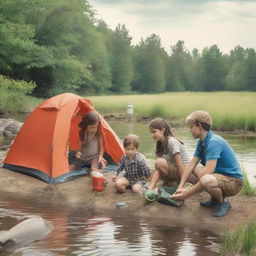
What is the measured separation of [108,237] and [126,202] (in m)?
1.42

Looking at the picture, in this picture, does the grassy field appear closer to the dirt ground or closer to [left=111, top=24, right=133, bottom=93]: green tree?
the dirt ground

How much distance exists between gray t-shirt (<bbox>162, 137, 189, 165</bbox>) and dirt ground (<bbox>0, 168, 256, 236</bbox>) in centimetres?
57

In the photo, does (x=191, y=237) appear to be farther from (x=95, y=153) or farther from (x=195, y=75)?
(x=195, y=75)

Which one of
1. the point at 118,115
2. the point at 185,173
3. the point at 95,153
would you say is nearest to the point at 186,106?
the point at 118,115

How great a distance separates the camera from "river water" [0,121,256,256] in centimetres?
623

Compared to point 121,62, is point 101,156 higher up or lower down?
lower down

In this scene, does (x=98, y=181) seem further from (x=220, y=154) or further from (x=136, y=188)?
(x=220, y=154)

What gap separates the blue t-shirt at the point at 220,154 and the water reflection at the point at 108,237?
97 cm

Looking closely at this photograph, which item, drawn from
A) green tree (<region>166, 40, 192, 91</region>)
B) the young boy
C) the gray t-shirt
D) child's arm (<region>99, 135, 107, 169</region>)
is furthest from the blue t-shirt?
green tree (<region>166, 40, 192, 91</region>)

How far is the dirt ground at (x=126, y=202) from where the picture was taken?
24.2ft

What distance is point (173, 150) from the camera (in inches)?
319

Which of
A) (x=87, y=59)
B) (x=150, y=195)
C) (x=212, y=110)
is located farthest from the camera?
(x=87, y=59)

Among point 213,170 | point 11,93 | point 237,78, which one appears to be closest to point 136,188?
point 213,170

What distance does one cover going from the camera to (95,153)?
10055 millimetres
